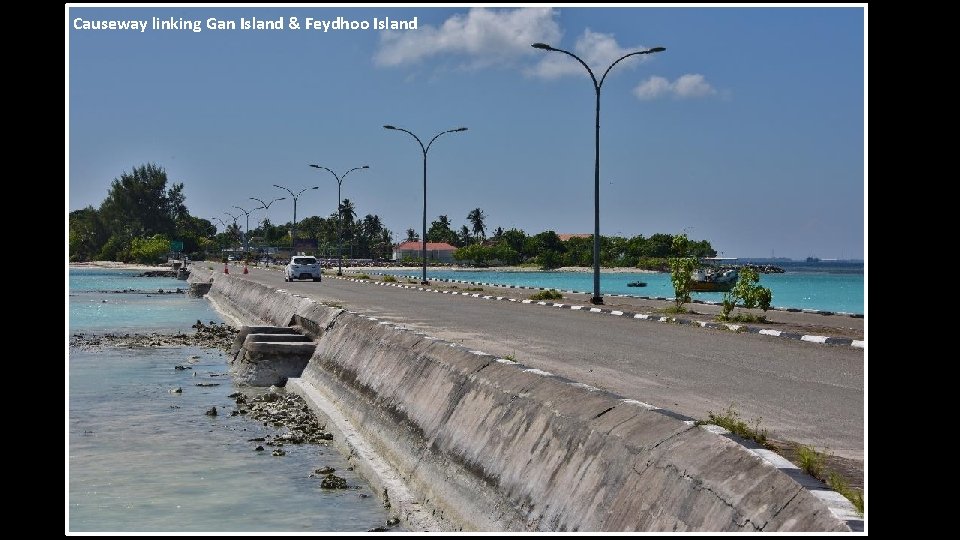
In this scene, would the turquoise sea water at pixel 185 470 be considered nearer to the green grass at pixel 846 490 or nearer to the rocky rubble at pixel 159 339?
the green grass at pixel 846 490

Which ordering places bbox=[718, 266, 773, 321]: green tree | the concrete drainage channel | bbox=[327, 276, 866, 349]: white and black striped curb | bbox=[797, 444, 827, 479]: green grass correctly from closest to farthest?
bbox=[797, 444, 827, 479]: green grass → bbox=[327, 276, 866, 349]: white and black striped curb → the concrete drainage channel → bbox=[718, 266, 773, 321]: green tree

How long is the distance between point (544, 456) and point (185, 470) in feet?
28.0

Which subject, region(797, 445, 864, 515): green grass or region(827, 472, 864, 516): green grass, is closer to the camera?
region(827, 472, 864, 516): green grass

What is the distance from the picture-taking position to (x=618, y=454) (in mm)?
9141

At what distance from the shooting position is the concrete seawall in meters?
7.46

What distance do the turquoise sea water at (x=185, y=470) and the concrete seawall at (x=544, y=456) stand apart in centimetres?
114

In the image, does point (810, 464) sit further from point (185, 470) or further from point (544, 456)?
point (185, 470)

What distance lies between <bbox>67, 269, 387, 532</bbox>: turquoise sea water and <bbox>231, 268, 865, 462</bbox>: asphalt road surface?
3911 millimetres

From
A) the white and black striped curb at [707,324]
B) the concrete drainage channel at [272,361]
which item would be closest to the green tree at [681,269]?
the white and black striped curb at [707,324]

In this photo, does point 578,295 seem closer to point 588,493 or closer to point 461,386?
point 461,386

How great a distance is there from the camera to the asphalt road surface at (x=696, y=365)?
11.9 m

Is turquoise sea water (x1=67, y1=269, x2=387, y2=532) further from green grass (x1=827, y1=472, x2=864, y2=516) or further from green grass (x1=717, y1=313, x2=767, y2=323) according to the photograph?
green grass (x1=717, y1=313, x2=767, y2=323)

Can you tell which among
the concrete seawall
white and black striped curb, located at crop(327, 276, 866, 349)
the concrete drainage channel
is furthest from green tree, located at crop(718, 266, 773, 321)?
the concrete seawall
